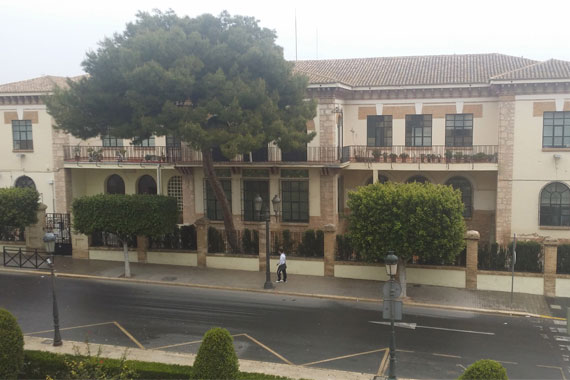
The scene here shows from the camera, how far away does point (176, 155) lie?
99.1ft

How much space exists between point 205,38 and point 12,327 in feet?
45.9

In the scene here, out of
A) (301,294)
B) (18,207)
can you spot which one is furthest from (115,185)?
(301,294)

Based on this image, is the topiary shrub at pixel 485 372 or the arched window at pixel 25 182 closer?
the topiary shrub at pixel 485 372

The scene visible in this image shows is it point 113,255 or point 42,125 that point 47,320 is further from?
point 42,125

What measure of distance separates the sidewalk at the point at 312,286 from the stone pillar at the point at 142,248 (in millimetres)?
372

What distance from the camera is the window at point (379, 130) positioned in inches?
1179

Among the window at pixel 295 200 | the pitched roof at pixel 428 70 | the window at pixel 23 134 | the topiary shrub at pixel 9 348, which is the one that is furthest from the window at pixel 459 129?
the window at pixel 23 134

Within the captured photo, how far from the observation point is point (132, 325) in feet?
57.8

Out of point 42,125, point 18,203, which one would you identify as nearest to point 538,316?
point 18,203

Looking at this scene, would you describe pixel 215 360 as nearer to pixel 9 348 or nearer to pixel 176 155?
pixel 9 348

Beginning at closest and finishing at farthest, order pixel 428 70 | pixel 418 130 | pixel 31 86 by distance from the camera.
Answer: pixel 418 130, pixel 428 70, pixel 31 86

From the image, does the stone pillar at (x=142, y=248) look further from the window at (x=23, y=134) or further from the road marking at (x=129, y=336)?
the window at (x=23, y=134)

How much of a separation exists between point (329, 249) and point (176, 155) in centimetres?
1117

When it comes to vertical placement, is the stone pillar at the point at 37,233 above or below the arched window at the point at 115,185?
below
